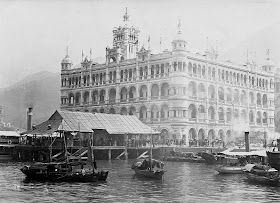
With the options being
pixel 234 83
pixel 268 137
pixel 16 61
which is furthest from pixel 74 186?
pixel 268 137

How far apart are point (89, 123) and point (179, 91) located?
17893 mm

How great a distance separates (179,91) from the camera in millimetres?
66688

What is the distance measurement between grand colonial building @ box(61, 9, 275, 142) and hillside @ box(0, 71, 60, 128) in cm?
2649

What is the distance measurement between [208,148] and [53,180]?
32043 mm

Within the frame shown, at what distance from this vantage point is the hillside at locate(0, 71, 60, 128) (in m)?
110

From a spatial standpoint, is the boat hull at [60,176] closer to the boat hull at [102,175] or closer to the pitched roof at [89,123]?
the boat hull at [102,175]

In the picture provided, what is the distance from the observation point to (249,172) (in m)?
33.5

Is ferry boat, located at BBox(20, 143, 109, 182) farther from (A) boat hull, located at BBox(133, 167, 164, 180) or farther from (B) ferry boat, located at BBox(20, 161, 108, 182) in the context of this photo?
(A) boat hull, located at BBox(133, 167, 164, 180)

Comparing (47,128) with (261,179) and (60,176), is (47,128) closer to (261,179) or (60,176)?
(60,176)

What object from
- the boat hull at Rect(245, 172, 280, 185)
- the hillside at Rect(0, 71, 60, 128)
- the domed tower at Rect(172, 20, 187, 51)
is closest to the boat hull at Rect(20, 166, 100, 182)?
the boat hull at Rect(245, 172, 280, 185)

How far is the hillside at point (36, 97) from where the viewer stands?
10959 centimetres

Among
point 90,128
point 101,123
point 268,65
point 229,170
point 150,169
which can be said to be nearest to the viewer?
point 150,169

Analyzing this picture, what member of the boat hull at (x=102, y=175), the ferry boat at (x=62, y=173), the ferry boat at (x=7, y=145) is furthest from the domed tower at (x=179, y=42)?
the boat hull at (x=102, y=175)

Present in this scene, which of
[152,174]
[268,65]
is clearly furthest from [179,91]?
[152,174]
